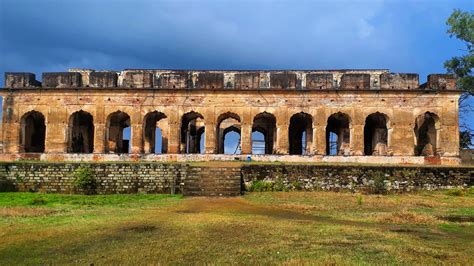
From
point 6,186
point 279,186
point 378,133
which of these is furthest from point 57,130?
point 378,133

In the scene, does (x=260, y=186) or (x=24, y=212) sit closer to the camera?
(x=24, y=212)

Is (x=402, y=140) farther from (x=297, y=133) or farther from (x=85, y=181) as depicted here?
(x=85, y=181)

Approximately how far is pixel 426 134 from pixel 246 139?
9.83 metres

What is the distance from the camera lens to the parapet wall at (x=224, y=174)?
17.0 metres

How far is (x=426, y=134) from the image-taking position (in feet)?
88.9

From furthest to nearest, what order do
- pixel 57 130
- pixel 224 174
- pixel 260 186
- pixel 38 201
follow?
pixel 57 130 → pixel 260 186 → pixel 224 174 → pixel 38 201

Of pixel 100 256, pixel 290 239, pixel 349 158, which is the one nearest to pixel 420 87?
pixel 349 158

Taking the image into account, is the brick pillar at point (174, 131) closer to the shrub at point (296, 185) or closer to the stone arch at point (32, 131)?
the stone arch at point (32, 131)

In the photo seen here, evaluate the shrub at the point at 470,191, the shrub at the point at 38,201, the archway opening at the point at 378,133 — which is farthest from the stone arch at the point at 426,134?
the shrub at the point at 38,201

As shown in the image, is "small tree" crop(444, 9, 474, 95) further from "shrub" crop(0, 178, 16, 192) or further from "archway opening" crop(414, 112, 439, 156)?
"shrub" crop(0, 178, 16, 192)

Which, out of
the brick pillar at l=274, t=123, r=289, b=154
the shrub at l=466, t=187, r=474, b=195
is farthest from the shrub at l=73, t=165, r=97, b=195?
the shrub at l=466, t=187, r=474, b=195

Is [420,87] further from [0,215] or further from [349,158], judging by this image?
[0,215]

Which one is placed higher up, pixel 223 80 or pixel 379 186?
pixel 223 80

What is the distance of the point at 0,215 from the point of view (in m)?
10.8
